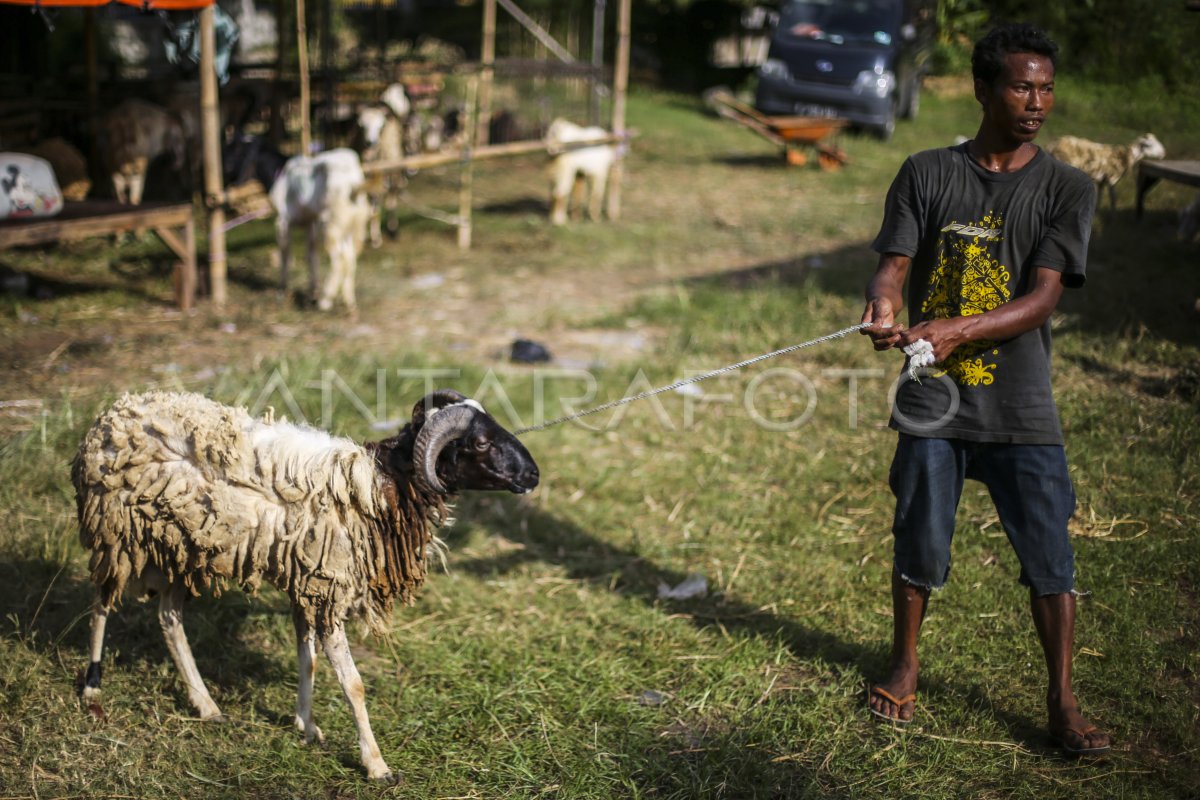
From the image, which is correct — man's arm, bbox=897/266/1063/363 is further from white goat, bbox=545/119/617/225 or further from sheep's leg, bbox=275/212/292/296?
white goat, bbox=545/119/617/225

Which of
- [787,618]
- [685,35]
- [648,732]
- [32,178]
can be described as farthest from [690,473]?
[685,35]

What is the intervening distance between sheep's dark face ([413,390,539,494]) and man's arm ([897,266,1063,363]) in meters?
1.31

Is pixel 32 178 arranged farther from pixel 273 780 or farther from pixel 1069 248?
pixel 1069 248

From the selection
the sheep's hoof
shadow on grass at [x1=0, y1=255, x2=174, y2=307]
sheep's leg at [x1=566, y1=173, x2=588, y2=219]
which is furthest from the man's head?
sheep's leg at [x1=566, y1=173, x2=588, y2=219]

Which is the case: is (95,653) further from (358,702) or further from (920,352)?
(920,352)

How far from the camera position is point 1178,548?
4723 mm

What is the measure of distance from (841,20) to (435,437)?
15447 millimetres

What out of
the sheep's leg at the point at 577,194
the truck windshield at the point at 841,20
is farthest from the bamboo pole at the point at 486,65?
the truck windshield at the point at 841,20

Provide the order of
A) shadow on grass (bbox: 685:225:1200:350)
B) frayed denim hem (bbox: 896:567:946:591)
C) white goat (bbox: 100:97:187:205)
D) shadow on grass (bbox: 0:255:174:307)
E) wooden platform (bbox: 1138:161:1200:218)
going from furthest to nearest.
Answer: white goat (bbox: 100:97:187:205) → shadow on grass (bbox: 0:255:174:307) → shadow on grass (bbox: 685:225:1200:350) → wooden platform (bbox: 1138:161:1200:218) → frayed denim hem (bbox: 896:567:946:591)

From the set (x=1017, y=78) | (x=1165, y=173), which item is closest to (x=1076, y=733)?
(x=1017, y=78)

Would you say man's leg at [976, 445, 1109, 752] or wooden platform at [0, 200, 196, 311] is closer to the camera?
man's leg at [976, 445, 1109, 752]

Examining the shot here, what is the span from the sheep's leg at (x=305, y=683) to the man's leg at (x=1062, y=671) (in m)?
2.50

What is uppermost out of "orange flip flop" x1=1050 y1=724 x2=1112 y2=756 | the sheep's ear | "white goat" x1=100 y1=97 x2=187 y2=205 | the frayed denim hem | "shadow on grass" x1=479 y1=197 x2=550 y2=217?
"white goat" x1=100 y1=97 x2=187 y2=205

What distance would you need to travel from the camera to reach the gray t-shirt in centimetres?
331
